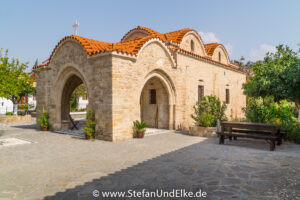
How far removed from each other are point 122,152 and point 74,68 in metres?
5.72

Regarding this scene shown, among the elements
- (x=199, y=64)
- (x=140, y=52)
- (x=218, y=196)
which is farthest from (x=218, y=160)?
(x=199, y=64)

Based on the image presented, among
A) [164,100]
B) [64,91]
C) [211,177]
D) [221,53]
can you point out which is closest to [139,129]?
[164,100]

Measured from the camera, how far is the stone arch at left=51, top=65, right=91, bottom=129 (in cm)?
1047

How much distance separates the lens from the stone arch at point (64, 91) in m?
10.5

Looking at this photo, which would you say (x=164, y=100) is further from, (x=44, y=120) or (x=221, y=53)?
(x=221, y=53)

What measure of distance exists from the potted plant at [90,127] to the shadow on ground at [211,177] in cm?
394

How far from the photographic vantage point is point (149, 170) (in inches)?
178

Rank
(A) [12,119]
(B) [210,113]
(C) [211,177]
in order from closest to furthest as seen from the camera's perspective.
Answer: (C) [211,177]
(B) [210,113]
(A) [12,119]

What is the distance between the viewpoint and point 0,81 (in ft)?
29.6

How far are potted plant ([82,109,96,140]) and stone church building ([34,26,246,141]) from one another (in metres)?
0.22

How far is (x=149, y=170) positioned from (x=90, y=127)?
15.9ft

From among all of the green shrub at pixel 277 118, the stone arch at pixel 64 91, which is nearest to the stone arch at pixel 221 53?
the green shrub at pixel 277 118

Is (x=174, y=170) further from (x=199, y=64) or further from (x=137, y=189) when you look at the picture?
(x=199, y=64)

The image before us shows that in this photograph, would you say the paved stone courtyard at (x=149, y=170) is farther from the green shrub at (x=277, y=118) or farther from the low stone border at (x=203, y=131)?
the low stone border at (x=203, y=131)
